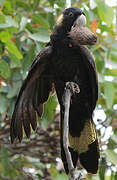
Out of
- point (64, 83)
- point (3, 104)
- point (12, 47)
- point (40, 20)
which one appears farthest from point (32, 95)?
point (40, 20)

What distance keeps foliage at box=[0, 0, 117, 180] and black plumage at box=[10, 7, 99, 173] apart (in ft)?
1.00

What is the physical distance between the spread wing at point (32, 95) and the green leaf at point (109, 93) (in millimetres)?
630

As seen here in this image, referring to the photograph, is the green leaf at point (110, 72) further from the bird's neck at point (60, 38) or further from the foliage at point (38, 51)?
the bird's neck at point (60, 38)

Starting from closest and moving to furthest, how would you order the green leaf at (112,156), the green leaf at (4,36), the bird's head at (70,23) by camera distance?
the bird's head at (70,23)
the green leaf at (4,36)
the green leaf at (112,156)

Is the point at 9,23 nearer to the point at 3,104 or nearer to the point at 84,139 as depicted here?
the point at 3,104

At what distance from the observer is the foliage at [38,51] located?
10.1 feet

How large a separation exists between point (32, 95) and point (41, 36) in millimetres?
543

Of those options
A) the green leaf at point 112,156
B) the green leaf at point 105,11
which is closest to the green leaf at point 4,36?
the green leaf at point 105,11

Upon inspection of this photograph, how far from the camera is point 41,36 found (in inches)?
123

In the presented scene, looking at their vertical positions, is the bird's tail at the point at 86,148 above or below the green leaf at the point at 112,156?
above

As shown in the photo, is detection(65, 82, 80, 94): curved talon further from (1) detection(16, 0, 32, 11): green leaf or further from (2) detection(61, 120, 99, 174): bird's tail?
(1) detection(16, 0, 32, 11): green leaf

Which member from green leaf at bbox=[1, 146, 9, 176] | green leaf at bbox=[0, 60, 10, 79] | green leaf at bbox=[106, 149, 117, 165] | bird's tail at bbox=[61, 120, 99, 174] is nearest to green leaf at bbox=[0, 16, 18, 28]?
green leaf at bbox=[0, 60, 10, 79]

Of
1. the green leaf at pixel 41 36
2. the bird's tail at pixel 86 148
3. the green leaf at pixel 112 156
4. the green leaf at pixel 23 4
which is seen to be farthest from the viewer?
the green leaf at pixel 23 4

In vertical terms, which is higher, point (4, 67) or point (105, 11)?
point (105, 11)
